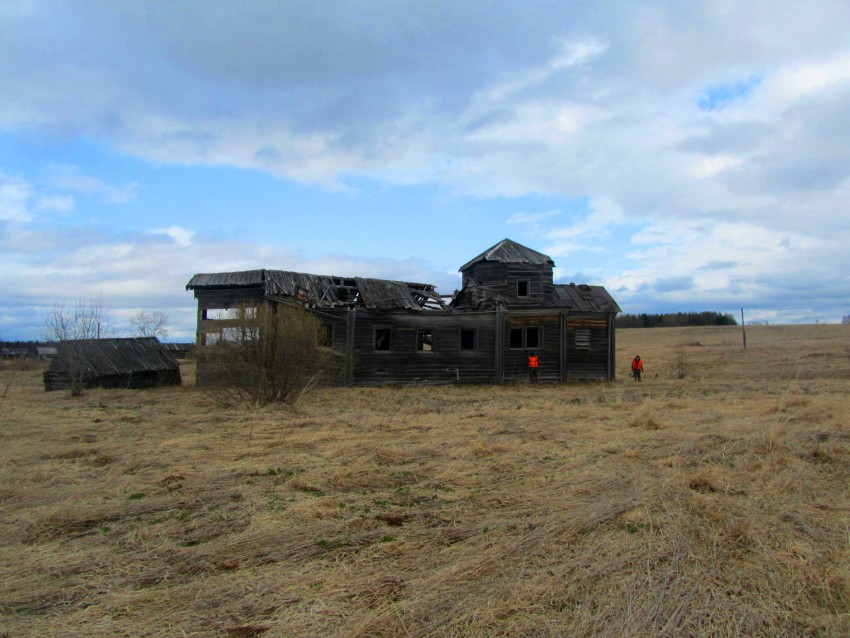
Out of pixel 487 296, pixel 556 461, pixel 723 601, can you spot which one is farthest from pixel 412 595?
pixel 487 296

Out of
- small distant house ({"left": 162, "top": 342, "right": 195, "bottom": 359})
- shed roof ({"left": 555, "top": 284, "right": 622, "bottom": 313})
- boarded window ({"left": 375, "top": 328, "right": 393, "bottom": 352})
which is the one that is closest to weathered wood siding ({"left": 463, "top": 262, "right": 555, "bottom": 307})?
shed roof ({"left": 555, "top": 284, "right": 622, "bottom": 313})

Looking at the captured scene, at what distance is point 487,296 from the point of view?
24.9 m

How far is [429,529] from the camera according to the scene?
206 inches

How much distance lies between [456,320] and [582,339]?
5980 millimetres

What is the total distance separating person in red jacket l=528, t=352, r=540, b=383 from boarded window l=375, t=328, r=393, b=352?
5.94 m

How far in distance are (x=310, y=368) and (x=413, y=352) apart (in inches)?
300

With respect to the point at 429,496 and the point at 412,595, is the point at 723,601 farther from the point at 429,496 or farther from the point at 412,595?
the point at 429,496

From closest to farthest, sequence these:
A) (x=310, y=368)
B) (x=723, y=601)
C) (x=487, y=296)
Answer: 1. (x=723, y=601)
2. (x=310, y=368)
3. (x=487, y=296)

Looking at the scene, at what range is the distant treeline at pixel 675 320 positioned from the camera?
263 ft

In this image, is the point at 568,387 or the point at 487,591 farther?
the point at 568,387

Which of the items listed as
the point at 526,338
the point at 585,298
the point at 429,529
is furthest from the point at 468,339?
the point at 429,529

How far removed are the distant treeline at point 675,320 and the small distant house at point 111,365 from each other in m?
69.4

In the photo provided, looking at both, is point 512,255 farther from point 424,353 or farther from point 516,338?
point 424,353

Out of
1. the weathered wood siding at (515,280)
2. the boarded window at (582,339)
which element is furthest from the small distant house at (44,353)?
the boarded window at (582,339)
